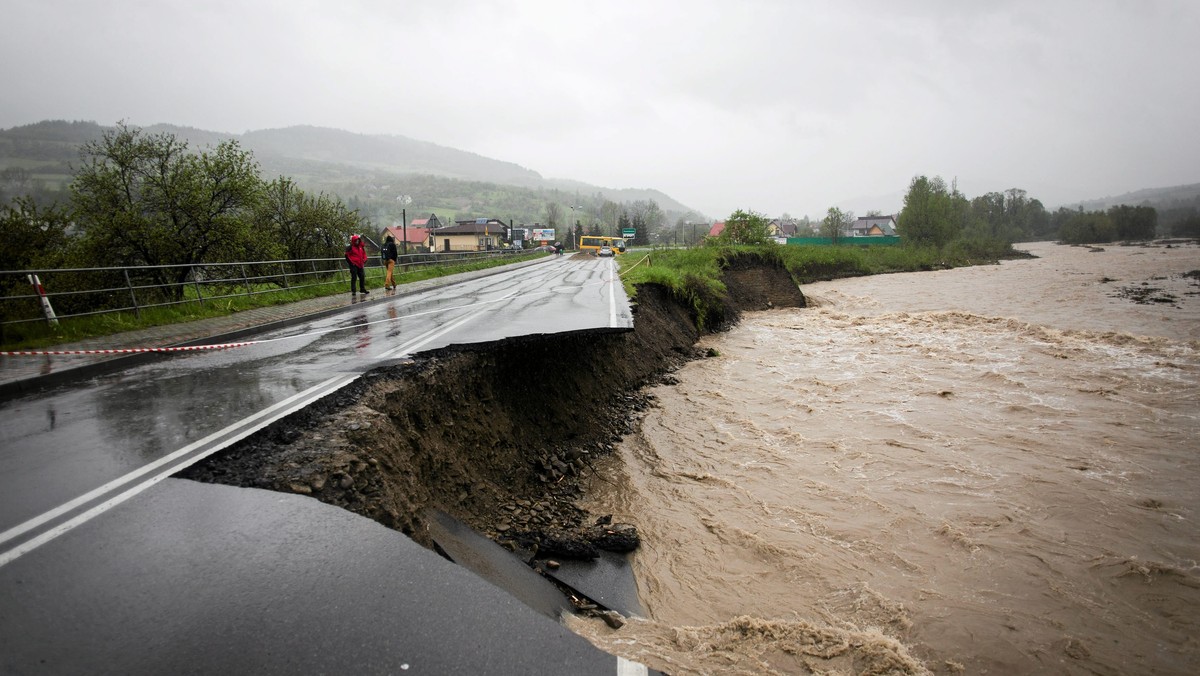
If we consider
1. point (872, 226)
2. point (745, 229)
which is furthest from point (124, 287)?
point (872, 226)

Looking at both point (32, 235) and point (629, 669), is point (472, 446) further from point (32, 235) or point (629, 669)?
point (32, 235)

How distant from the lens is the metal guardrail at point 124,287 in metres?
10.9

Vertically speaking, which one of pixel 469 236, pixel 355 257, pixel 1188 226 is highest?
pixel 469 236

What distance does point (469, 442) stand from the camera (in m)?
6.01

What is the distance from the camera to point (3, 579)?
2668mm

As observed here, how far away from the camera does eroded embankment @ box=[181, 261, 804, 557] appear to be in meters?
3.96

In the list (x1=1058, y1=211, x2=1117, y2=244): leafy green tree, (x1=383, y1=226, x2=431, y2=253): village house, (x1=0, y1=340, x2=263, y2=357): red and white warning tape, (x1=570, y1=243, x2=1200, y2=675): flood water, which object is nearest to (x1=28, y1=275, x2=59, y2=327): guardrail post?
(x1=0, y1=340, x2=263, y2=357): red and white warning tape

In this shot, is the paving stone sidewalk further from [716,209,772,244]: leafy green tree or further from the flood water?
[716,209,772,244]: leafy green tree

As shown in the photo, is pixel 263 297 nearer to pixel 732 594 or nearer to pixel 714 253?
pixel 732 594

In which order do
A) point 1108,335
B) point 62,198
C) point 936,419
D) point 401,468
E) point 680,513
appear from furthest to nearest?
point 1108,335 < point 62,198 < point 936,419 < point 680,513 < point 401,468

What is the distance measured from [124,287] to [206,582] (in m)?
13.2

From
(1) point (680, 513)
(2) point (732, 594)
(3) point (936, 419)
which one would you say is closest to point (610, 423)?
(1) point (680, 513)

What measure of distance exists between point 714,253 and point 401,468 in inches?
965

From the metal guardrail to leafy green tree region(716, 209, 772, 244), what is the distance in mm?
24660
